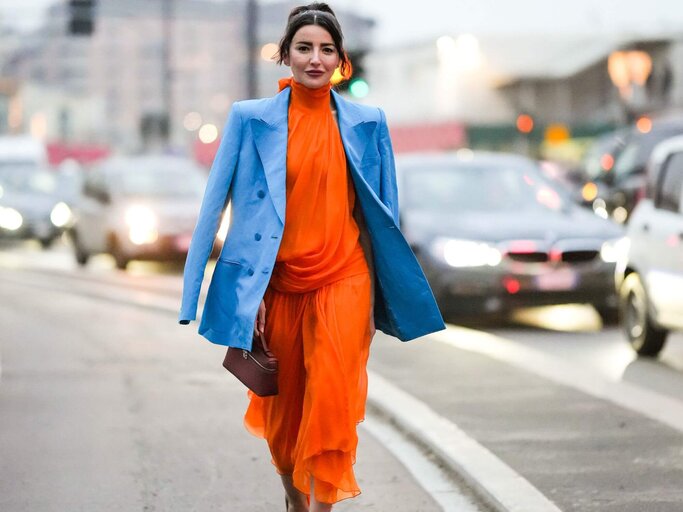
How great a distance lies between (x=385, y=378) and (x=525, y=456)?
293 centimetres

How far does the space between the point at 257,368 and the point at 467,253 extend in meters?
8.32

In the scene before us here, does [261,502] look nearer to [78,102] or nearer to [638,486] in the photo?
[638,486]

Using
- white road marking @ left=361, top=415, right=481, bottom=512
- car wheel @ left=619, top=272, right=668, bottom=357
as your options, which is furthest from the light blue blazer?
car wheel @ left=619, top=272, right=668, bottom=357

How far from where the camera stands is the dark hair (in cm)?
485

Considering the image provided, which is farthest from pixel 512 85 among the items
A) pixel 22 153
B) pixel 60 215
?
pixel 60 215

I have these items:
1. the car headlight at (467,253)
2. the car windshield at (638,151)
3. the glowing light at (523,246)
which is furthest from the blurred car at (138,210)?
the glowing light at (523,246)

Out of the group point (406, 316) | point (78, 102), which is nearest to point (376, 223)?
point (406, 316)

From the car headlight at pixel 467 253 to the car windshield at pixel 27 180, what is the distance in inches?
747

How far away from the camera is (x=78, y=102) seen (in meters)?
138

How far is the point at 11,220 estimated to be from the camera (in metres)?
29.7

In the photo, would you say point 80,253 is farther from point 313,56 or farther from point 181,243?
point 313,56

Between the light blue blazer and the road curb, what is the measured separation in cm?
134

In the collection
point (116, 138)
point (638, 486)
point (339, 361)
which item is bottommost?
point (116, 138)

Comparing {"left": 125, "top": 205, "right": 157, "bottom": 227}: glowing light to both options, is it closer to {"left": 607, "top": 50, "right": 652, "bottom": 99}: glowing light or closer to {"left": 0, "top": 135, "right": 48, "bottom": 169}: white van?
{"left": 0, "top": 135, "right": 48, "bottom": 169}: white van
